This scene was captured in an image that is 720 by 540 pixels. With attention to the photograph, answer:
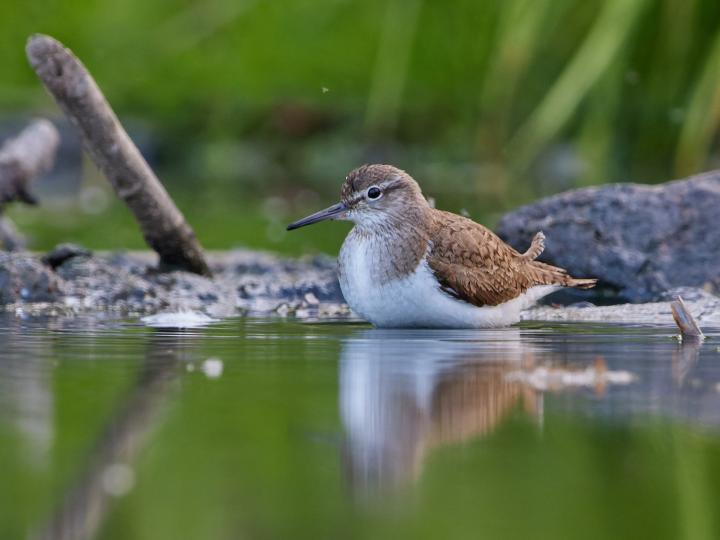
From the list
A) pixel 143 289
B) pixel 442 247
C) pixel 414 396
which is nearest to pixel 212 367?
pixel 414 396

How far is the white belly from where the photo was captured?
7816mm

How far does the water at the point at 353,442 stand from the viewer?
3684mm

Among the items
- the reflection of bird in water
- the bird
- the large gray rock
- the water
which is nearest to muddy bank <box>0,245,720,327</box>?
the bird

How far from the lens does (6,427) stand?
4781 millimetres

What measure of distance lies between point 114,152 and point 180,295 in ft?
3.25

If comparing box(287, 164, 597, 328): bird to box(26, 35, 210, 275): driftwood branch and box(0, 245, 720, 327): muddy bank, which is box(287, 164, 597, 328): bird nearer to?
box(0, 245, 720, 327): muddy bank

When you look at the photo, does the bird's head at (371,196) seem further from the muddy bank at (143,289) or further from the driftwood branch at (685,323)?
the driftwood branch at (685,323)

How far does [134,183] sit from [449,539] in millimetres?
6058

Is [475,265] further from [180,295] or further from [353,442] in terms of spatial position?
[353,442]

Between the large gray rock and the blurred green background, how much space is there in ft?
28.0

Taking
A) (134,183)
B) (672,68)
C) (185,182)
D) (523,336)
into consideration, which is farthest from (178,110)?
(523,336)

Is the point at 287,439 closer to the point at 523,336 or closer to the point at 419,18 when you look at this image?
the point at 523,336

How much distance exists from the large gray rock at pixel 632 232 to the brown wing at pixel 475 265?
126 cm

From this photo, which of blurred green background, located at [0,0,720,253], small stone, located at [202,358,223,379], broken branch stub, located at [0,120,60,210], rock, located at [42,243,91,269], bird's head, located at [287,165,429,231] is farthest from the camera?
blurred green background, located at [0,0,720,253]
